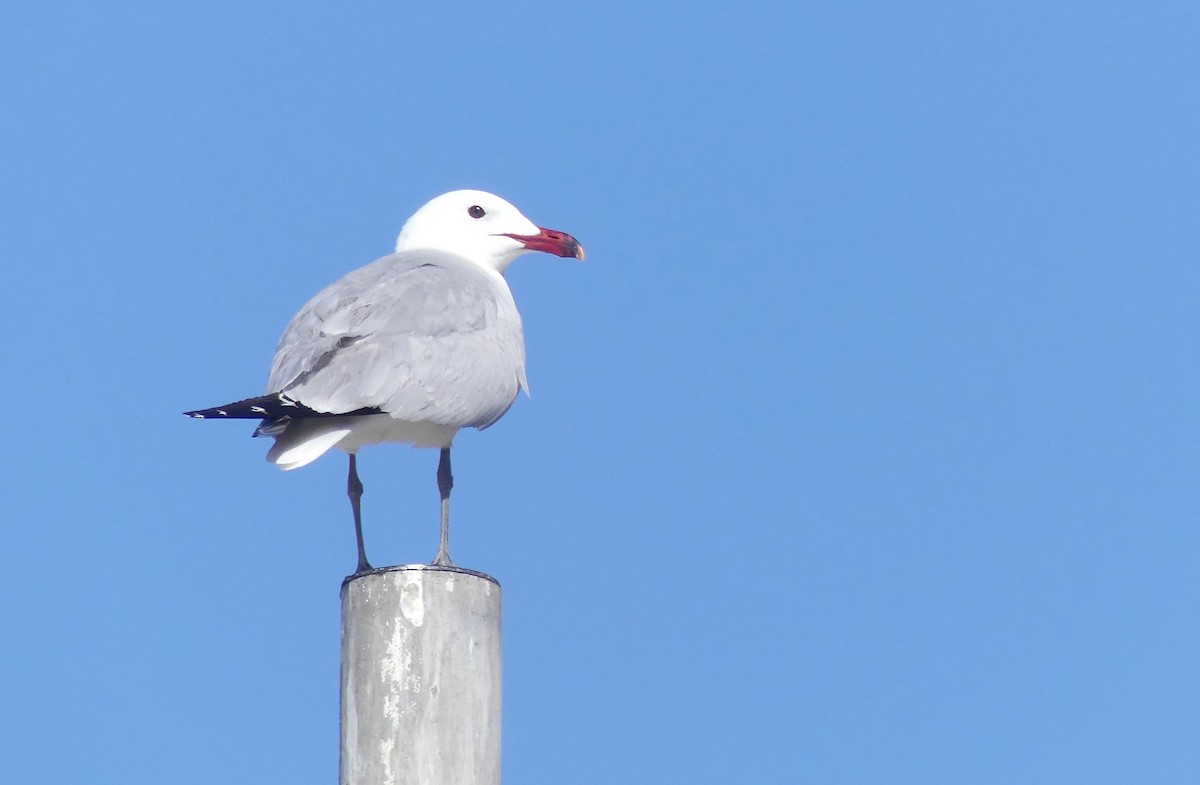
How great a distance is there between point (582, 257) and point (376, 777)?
15.5 ft

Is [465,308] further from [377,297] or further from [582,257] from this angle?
[582,257]

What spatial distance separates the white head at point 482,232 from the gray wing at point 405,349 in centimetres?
104

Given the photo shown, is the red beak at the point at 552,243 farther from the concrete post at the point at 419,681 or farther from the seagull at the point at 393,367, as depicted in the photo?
the concrete post at the point at 419,681

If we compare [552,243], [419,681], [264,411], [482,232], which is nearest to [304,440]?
[264,411]

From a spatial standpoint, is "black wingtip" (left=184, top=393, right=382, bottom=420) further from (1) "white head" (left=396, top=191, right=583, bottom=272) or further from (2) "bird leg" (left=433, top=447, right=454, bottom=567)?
(1) "white head" (left=396, top=191, right=583, bottom=272)

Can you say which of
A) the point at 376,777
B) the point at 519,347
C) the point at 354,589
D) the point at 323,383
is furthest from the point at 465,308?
the point at 376,777

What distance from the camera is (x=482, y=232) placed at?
33.9ft

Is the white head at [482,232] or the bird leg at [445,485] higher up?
the white head at [482,232]

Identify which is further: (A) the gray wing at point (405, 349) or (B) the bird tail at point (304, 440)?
(A) the gray wing at point (405, 349)

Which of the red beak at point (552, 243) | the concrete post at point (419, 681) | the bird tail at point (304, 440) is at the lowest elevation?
the concrete post at point (419, 681)

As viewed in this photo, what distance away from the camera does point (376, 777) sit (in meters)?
6.29

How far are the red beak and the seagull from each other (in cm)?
65

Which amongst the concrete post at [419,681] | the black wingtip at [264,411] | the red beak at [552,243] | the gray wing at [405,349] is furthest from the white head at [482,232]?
the concrete post at [419,681]

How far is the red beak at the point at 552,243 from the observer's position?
34.0ft
